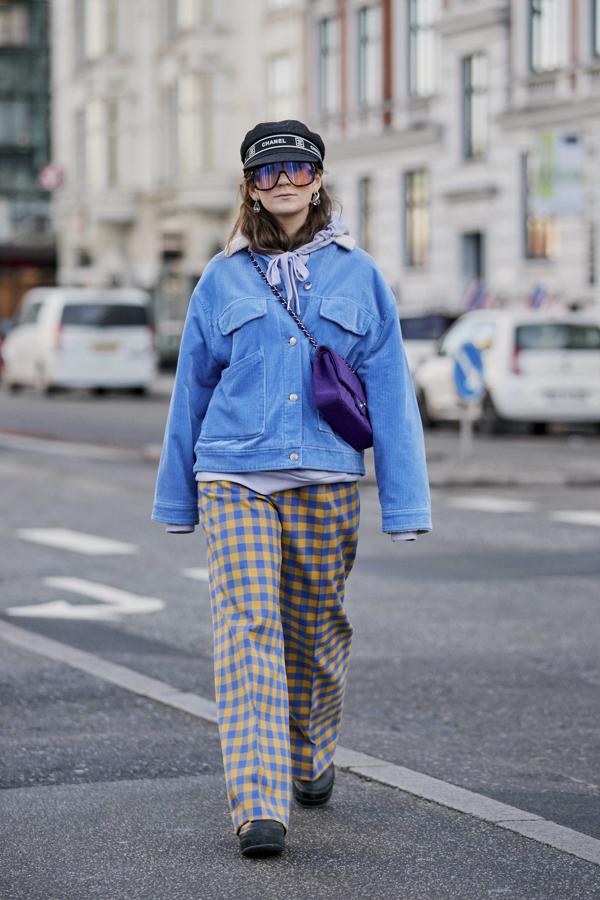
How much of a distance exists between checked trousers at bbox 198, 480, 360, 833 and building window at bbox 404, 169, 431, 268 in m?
37.2

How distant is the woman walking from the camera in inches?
198

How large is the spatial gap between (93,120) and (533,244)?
78.7 feet

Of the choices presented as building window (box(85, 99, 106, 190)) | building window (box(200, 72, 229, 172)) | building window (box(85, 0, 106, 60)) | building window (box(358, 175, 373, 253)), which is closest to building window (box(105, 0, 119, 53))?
building window (box(85, 0, 106, 60))

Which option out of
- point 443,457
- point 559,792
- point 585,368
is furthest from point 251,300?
point 585,368

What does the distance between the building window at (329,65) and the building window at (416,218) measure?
3.88 m

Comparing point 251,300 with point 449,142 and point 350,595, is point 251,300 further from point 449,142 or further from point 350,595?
point 449,142

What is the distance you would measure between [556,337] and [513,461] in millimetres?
5550

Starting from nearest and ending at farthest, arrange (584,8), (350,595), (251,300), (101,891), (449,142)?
(101,891)
(251,300)
(350,595)
(584,8)
(449,142)

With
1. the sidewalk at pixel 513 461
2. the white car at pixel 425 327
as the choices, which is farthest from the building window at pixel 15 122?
the sidewalk at pixel 513 461

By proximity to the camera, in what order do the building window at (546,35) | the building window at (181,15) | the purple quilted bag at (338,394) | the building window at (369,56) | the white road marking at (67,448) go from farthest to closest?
the building window at (181,15)
the building window at (369,56)
the building window at (546,35)
the white road marking at (67,448)
the purple quilted bag at (338,394)

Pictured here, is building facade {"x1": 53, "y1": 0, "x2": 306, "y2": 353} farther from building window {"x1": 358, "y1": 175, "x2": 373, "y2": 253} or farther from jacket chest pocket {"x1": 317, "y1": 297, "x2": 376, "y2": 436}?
jacket chest pocket {"x1": 317, "y1": 297, "x2": 376, "y2": 436}

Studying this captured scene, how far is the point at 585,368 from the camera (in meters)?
23.8

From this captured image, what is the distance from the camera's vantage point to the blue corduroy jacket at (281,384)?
5.13m

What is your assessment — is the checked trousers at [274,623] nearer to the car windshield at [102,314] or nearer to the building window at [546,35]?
the car windshield at [102,314]
